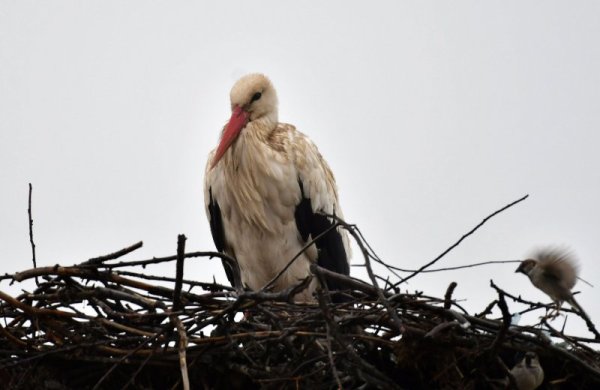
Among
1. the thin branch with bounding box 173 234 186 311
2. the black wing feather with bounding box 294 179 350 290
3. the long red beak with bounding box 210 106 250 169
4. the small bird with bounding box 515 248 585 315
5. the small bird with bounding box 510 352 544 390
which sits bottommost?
the small bird with bounding box 510 352 544 390

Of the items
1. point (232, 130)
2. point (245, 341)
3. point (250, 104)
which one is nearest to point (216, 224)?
point (232, 130)

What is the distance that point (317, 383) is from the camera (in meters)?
2.64

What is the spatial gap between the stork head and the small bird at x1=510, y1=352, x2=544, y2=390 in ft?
5.97

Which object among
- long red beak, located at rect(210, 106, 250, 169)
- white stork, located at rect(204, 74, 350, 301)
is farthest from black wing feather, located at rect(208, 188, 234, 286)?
long red beak, located at rect(210, 106, 250, 169)

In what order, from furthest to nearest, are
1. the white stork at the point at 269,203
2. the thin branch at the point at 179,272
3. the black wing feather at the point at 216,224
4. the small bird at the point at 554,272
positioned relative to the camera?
1. the black wing feather at the point at 216,224
2. the white stork at the point at 269,203
3. the small bird at the point at 554,272
4. the thin branch at the point at 179,272

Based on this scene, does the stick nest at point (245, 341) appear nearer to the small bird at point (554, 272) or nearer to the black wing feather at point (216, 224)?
the small bird at point (554, 272)

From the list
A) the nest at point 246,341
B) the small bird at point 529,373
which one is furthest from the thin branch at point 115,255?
the small bird at point 529,373

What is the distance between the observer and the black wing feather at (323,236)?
401 cm

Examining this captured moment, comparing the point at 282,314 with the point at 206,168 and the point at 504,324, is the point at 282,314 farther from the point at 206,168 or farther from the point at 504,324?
the point at 206,168

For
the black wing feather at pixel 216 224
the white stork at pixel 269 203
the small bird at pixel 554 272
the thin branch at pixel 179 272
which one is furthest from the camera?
the black wing feather at pixel 216 224

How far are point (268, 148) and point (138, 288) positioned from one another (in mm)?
1381

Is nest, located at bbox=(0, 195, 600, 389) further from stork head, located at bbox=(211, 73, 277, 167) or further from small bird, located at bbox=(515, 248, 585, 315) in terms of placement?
stork head, located at bbox=(211, 73, 277, 167)

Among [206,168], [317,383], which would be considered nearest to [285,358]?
[317,383]

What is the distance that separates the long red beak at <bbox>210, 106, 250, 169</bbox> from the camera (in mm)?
4070
